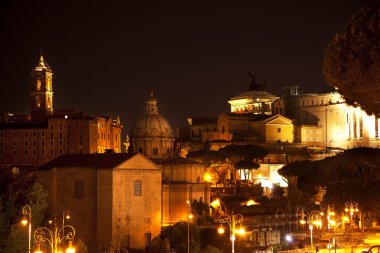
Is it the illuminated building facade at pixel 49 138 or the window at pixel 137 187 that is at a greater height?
the illuminated building facade at pixel 49 138

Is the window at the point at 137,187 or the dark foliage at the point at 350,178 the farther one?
the dark foliage at the point at 350,178

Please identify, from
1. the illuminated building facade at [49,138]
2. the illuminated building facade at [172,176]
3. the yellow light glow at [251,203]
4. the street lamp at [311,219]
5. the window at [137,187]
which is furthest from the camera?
the illuminated building facade at [49,138]

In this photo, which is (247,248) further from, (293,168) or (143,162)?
(293,168)

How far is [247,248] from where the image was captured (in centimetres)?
4306

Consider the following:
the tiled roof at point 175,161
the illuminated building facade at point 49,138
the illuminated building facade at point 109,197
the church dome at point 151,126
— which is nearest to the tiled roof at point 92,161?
the illuminated building facade at point 109,197

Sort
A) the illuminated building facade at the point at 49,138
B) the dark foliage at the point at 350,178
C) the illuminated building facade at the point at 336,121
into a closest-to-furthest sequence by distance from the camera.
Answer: the dark foliage at the point at 350,178 < the illuminated building facade at the point at 336,121 < the illuminated building facade at the point at 49,138

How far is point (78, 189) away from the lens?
52219mm

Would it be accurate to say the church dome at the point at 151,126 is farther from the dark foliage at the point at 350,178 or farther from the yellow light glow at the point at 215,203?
the dark foliage at the point at 350,178

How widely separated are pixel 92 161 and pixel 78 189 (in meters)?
2.28

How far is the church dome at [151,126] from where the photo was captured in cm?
6788

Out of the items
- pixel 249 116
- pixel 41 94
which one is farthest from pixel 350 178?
pixel 41 94

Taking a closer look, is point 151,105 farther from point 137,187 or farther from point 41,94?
point 41,94

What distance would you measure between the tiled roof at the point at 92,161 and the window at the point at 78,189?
121cm

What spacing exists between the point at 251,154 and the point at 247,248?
3049 cm
